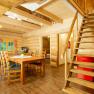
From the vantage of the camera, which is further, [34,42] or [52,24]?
[34,42]

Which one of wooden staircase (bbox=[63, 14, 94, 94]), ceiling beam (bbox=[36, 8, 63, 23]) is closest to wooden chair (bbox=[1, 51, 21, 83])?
wooden staircase (bbox=[63, 14, 94, 94])

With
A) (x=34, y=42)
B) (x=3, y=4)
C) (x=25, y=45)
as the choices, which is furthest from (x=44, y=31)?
(x=3, y=4)

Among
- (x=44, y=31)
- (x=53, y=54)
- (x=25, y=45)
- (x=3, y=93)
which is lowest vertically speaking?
(x=3, y=93)

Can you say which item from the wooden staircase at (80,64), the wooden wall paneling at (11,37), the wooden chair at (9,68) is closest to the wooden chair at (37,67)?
the wooden chair at (9,68)

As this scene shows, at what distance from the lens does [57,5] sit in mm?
3793

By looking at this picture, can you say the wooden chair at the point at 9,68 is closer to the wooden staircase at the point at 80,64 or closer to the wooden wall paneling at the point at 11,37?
the wooden staircase at the point at 80,64

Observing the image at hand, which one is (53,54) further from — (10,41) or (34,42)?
(10,41)

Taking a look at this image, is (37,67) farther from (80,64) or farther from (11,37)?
(11,37)

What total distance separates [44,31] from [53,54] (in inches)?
63.9

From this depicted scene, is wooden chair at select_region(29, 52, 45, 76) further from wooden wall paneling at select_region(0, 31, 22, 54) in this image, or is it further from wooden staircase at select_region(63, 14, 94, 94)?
wooden wall paneling at select_region(0, 31, 22, 54)

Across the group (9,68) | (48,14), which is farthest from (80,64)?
(48,14)

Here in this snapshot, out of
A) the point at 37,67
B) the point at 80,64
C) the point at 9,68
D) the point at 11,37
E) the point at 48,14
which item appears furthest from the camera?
the point at 11,37

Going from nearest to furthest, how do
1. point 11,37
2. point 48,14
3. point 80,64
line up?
point 80,64 < point 48,14 < point 11,37

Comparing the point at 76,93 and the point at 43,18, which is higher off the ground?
the point at 43,18
